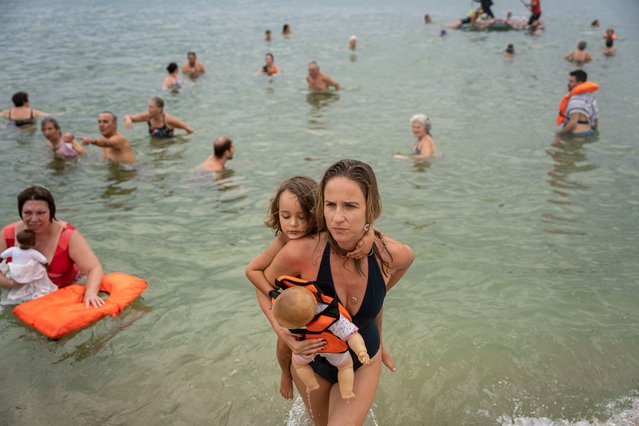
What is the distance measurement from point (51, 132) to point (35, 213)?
5.28 metres

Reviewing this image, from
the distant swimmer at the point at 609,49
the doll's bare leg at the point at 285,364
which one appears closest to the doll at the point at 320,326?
the doll's bare leg at the point at 285,364

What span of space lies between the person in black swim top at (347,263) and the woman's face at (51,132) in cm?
785

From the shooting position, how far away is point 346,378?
2.74 m

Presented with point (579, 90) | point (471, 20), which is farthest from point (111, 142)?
point (471, 20)

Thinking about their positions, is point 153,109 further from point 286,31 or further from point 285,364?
point 286,31

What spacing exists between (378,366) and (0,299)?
162 inches

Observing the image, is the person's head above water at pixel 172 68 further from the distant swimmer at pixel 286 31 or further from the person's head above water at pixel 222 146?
the distant swimmer at pixel 286 31

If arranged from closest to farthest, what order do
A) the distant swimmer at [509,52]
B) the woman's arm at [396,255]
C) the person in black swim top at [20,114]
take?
the woman's arm at [396,255], the person in black swim top at [20,114], the distant swimmer at [509,52]

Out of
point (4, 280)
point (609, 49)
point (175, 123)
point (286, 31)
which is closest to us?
point (4, 280)

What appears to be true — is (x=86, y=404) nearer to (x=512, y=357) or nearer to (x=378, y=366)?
(x=378, y=366)

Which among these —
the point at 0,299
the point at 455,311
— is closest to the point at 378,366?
the point at 455,311

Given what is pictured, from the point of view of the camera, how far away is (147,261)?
20.9 feet

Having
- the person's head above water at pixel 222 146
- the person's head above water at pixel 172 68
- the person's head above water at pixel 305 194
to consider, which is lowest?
the person's head above water at pixel 222 146

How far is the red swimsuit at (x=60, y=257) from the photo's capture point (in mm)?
4902
